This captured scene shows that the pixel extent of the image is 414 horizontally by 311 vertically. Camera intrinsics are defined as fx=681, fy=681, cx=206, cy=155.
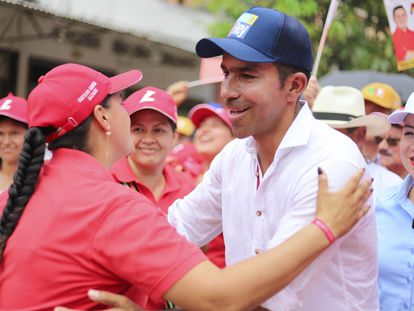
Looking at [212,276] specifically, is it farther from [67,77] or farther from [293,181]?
[67,77]

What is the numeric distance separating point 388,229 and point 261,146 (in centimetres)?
111

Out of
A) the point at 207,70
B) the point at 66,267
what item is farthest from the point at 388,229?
the point at 207,70

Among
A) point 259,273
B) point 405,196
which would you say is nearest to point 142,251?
point 259,273

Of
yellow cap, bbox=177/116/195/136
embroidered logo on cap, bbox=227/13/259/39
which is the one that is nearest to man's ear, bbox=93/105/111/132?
embroidered logo on cap, bbox=227/13/259/39

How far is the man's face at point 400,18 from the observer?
4230 mm

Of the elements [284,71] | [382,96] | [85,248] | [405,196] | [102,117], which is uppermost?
[284,71]

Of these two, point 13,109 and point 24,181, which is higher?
point 24,181

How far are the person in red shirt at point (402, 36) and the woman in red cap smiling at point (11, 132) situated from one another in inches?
119

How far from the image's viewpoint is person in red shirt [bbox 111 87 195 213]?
4988 mm

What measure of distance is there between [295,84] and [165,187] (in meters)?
2.36

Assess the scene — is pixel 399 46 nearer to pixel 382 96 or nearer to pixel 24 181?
pixel 382 96

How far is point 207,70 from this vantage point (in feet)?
23.4

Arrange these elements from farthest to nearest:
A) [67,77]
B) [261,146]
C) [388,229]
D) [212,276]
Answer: [388,229]
[261,146]
[67,77]
[212,276]

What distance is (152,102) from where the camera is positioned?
5.00 m
